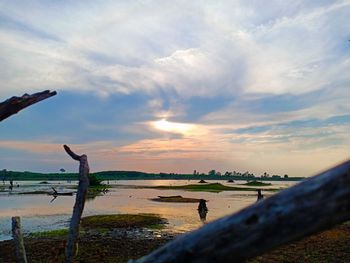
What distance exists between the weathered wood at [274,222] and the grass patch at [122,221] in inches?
1124

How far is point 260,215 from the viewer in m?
3.53

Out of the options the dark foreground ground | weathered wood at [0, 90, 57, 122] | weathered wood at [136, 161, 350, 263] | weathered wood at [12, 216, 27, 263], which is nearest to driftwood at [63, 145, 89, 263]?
weathered wood at [12, 216, 27, 263]

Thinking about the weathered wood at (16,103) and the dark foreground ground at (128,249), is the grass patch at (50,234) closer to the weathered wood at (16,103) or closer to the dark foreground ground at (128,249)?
the dark foreground ground at (128,249)

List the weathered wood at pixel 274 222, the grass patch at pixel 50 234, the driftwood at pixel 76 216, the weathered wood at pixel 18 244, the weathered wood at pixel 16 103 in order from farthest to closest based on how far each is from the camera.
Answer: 1. the grass patch at pixel 50 234
2. the weathered wood at pixel 18 244
3. the driftwood at pixel 76 216
4. the weathered wood at pixel 16 103
5. the weathered wood at pixel 274 222

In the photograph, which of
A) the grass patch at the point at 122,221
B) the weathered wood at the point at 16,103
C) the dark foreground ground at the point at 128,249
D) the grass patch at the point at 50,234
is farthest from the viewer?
the grass patch at the point at 122,221

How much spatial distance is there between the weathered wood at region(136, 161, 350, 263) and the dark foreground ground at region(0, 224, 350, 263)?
1460 cm

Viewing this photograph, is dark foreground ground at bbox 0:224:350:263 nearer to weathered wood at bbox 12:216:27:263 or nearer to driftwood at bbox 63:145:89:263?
weathered wood at bbox 12:216:27:263

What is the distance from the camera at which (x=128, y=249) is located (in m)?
21.2

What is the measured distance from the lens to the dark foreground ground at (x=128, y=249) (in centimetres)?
1861

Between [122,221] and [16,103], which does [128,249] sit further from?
[16,103]

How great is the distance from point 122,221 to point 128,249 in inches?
505

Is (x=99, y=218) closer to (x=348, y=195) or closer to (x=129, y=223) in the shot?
(x=129, y=223)

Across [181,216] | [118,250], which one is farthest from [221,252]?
[181,216]

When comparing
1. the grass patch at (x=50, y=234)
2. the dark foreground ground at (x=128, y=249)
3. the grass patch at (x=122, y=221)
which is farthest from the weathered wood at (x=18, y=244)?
the grass patch at (x=122, y=221)
